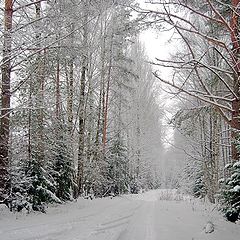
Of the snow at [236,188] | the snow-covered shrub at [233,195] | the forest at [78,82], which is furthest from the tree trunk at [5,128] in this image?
the snow at [236,188]

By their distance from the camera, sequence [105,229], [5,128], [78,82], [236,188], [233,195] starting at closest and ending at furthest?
[236,188]
[233,195]
[105,229]
[5,128]
[78,82]

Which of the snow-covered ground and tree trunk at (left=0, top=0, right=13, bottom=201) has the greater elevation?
tree trunk at (left=0, top=0, right=13, bottom=201)

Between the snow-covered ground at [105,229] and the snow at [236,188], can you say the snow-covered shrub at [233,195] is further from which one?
the snow-covered ground at [105,229]

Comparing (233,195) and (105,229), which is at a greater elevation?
(233,195)

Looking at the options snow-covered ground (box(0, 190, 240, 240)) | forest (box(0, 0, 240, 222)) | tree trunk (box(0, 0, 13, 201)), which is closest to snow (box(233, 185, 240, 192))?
forest (box(0, 0, 240, 222))

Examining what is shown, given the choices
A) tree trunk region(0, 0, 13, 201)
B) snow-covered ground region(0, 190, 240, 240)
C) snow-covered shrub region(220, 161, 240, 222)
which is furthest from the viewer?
tree trunk region(0, 0, 13, 201)

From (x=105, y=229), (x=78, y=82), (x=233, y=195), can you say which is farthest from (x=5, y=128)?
(x=78, y=82)

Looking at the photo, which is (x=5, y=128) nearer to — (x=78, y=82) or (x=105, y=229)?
(x=105, y=229)

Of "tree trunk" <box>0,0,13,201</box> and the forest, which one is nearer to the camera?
the forest

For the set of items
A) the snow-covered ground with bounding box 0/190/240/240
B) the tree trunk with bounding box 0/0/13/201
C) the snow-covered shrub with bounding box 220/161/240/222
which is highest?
the tree trunk with bounding box 0/0/13/201

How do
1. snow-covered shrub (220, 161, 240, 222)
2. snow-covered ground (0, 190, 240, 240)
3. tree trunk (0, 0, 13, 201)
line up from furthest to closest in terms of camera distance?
tree trunk (0, 0, 13, 201), snow-covered shrub (220, 161, 240, 222), snow-covered ground (0, 190, 240, 240)

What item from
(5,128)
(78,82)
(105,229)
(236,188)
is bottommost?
(105,229)

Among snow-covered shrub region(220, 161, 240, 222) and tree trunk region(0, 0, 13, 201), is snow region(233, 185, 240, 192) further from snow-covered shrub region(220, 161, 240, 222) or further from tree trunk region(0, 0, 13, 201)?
tree trunk region(0, 0, 13, 201)

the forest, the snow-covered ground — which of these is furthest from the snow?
the snow-covered ground
